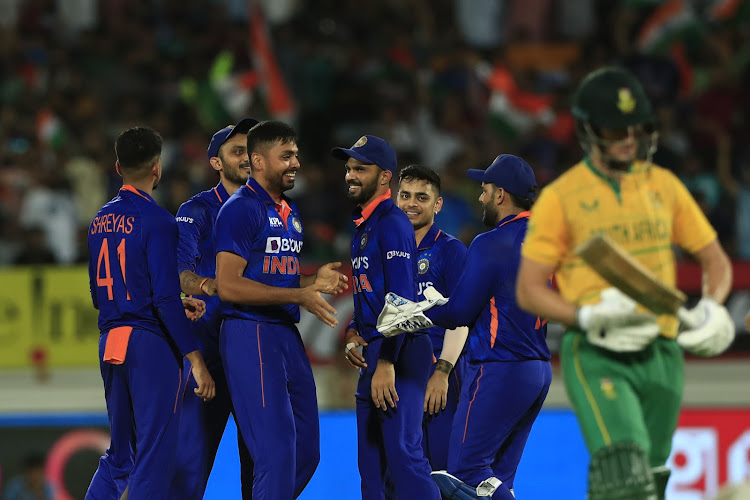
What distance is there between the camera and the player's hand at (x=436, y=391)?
756 cm

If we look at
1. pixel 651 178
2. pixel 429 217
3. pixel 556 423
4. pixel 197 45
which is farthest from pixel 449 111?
pixel 651 178

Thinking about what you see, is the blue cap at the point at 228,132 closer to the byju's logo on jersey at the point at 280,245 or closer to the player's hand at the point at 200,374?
the byju's logo on jersey at the point at 280,245

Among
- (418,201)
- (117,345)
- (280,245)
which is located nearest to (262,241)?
(280,245)

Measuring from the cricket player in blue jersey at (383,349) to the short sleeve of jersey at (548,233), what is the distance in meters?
1.72

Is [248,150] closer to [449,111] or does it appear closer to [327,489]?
[327,489]

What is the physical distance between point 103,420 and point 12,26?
8.27 metres

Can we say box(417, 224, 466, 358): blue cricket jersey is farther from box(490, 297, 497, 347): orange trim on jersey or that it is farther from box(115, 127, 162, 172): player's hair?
box(115, 127, 162, 172): player's hair

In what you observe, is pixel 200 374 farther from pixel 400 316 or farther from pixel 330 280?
pixel 400 316

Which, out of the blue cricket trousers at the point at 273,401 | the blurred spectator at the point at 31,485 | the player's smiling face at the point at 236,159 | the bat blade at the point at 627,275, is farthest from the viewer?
the blurred spectator at the point at 31,485

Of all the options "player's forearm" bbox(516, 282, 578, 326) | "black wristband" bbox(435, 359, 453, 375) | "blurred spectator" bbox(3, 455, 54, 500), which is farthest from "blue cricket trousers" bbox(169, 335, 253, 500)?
"blurred spectator" bbox(3, 455, 54, 500)

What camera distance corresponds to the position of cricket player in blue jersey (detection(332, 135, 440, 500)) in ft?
22.6

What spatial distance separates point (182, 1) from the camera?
1753 cm

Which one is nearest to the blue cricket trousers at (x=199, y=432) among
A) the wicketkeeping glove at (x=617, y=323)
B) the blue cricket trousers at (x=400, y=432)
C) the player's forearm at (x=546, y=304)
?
the blue cricket trousers at (x=400, y=432)

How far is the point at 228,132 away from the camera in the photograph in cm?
782
